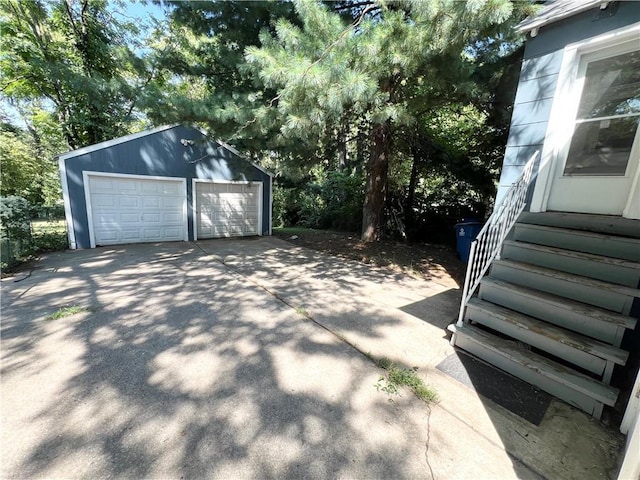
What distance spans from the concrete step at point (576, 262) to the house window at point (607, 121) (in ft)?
4.14

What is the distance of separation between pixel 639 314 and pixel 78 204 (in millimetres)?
9828

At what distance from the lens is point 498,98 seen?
534 cm

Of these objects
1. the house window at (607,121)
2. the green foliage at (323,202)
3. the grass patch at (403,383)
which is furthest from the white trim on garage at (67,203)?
the house window at (607,121)

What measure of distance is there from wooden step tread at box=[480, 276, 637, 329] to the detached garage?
23.9ft

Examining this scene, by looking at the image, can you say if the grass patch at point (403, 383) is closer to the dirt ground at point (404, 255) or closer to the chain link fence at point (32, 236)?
the dirt ground at point (404, 255)

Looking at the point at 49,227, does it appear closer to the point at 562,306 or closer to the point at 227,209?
the point at 227,209

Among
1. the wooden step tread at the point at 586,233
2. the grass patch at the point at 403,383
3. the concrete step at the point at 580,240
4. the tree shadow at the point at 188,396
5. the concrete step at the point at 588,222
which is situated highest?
the concrete step at the point at 588,222

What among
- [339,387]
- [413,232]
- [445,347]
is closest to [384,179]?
[413,232]

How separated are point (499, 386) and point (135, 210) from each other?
8.65 m

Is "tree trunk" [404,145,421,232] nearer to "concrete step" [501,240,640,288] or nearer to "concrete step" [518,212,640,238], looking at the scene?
"concrete step" [518,212,640,238]

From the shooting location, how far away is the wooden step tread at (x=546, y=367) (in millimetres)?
1891

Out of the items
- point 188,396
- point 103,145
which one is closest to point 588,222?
point 188,396

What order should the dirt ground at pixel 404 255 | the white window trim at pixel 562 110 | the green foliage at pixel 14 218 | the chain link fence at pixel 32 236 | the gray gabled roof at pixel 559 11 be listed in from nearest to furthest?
the gray gabled roof at pixel 559 11 < the white window trim at pixel 562 110 < the chain link fence at pixel 32 236 < the green foliage at pixel 14 218 < the dirt ground at pixel 404 255

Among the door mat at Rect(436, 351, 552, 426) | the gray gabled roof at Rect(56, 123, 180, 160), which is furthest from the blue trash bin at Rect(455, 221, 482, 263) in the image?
the gray gabled roof at Rect(56, 123, 180, 160)
